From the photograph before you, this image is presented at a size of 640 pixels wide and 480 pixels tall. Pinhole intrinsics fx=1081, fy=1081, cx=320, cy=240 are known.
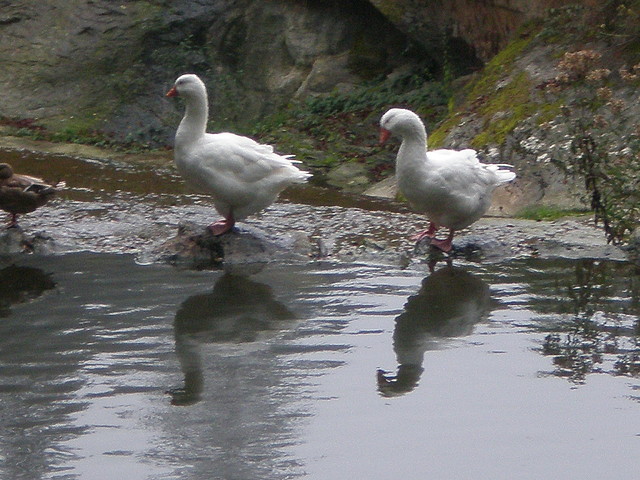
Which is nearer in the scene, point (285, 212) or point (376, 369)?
point (376, 369)

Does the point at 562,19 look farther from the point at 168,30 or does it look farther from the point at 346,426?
the point at 346,426

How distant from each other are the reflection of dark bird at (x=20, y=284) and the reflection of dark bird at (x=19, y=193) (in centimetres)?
64

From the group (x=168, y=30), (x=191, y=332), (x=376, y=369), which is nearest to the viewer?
(x=376, y=369)

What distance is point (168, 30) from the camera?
16.5 m

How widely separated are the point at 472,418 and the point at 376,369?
81 cm

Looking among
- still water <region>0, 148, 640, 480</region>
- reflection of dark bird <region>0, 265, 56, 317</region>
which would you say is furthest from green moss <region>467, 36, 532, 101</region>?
reflection of dark bird <region>0, 265, 56, 317</region>

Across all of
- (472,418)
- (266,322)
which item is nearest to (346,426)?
(472,418)

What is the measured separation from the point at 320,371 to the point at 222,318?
1164 millimetres

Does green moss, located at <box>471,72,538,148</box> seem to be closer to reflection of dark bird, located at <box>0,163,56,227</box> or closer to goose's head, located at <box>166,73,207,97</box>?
goose's head, located at <box>166,73,207,97</box>

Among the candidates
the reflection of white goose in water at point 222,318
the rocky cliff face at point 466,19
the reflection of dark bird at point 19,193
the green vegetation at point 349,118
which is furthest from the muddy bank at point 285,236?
the rocky cliff face at point 466,19

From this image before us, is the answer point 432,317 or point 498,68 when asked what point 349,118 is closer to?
point 498,68

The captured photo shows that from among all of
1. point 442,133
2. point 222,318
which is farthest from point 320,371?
point 442,133

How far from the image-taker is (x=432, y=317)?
682 cm

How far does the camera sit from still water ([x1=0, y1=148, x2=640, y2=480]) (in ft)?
15.9
